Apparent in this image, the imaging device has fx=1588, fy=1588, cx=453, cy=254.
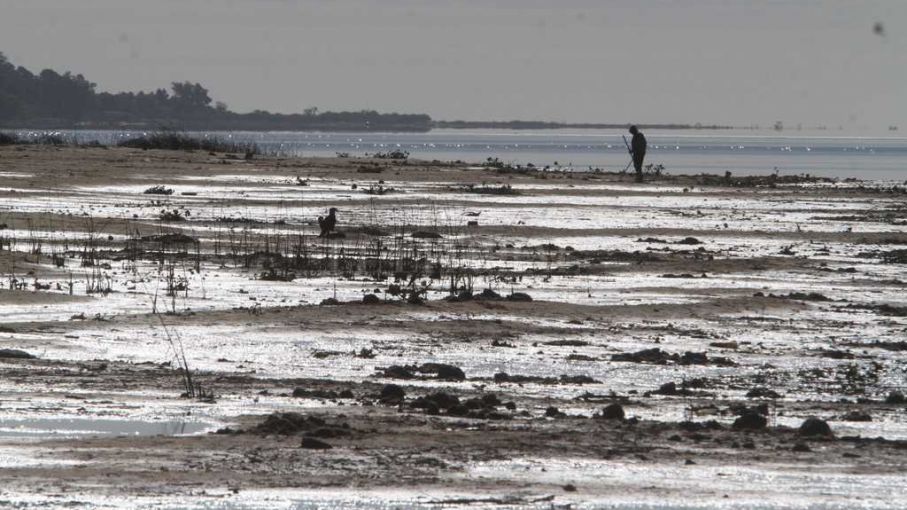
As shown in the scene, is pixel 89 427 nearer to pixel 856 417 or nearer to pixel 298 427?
pixel 298 427

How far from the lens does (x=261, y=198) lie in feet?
98.4

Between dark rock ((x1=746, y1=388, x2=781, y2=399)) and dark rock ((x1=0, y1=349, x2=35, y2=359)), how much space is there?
495 centimetres

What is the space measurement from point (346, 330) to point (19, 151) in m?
28.4

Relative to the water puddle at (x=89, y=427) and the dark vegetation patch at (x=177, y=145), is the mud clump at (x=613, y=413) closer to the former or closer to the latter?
the water puddle at (x=89, y=427)

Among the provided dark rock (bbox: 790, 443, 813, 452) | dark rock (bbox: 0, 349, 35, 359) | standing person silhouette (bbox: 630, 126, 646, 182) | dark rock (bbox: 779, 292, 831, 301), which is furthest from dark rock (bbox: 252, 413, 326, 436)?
standing person silhouette (bbox: 630, 126, 646, 182)

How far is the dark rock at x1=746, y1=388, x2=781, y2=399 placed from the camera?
404 inches

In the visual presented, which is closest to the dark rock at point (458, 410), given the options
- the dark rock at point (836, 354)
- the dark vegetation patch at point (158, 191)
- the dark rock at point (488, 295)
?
the dark rock at point (836, 354)

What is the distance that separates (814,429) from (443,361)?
3.82 meters

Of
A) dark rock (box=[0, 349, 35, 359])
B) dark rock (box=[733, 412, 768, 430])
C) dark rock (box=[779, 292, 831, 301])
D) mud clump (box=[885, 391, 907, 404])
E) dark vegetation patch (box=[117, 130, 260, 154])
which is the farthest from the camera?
dark vegetation patch (box=[117, 130, 260, 154])

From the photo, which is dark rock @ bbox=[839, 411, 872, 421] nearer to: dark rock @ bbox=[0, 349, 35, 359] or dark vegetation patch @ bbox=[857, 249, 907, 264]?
dark rock @ bbox=[0, 349, 35, 359]

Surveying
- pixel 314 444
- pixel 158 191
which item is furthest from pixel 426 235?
pixel 314 444

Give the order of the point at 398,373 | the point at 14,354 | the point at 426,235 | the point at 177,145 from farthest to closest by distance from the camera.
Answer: the point at 177,145 → the point at 426,235 → the point at 14,354 → the point at 398,373

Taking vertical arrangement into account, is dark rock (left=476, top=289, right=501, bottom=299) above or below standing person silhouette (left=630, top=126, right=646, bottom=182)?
below

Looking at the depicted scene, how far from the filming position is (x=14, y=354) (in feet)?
36.4
